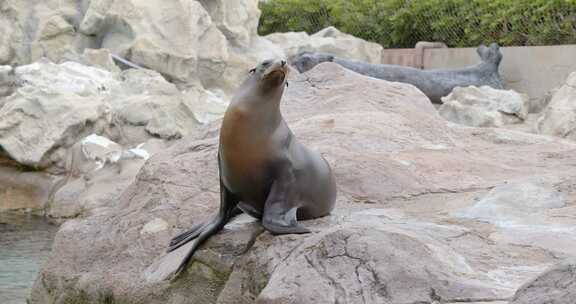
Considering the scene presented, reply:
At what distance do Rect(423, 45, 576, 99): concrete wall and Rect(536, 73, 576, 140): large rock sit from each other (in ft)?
6.46

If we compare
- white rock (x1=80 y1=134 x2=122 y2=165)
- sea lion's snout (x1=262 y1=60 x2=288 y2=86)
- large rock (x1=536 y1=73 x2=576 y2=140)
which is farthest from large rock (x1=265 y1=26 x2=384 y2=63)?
sea lion's snout (x1=262 y1=60 x2=288 y2=86)

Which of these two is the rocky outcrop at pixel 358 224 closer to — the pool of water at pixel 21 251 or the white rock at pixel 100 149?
the pool of water at pixel 21 251

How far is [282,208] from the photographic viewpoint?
14.3 feet

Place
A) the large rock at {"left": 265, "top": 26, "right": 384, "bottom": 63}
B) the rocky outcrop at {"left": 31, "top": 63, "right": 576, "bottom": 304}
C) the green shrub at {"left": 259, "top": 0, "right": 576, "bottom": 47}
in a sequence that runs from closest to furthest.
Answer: the rocky outcrop at {"left": 31, "top": 63, "right": 576, "bottom": 304} < the green shrub at {"left": 259, "top": 0, "right": 576, "bottom": 47} < the large rock at {"left": 265, "top": 26, "right": 384, "bottom": 63}

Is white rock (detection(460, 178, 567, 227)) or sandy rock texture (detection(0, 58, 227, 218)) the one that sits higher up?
white rock (detection(460, 178, 567, 227))

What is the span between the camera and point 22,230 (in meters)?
9.16

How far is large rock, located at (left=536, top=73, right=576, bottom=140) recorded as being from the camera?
10.8m

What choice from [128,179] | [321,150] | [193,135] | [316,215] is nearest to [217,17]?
[128,179]

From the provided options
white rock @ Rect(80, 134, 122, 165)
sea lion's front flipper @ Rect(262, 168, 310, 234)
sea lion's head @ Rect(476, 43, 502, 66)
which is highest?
sea lion's front flipper @ Rect(262, 168, 310, 234)

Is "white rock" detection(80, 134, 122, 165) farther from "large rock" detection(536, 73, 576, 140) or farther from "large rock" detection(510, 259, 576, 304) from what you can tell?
"large rock" detection(510, 259, 576, 304)

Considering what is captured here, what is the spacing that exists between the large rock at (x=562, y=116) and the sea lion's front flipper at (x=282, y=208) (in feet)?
23.0

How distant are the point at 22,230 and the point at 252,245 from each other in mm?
5484

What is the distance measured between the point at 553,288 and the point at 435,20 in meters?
13.9

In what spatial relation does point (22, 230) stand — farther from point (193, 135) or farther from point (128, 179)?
point (193, 135)
